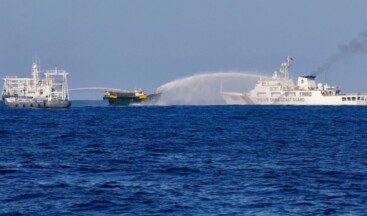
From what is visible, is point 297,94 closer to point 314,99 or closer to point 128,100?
point 314,99

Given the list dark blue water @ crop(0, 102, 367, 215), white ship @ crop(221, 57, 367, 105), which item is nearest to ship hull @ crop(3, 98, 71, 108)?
white ship @ crop(221, 57, 367, 105)

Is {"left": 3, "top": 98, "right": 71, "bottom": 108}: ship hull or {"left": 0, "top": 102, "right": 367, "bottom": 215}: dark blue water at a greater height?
{"left": 3, "top": 98, "right": 71, "bottom": 108}: ship hull

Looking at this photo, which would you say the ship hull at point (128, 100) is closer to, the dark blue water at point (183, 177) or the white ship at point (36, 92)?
the white ship at point (36, 92)

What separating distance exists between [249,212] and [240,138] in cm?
3814

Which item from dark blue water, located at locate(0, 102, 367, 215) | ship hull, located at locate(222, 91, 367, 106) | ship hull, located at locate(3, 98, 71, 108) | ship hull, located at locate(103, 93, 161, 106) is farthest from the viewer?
ship hull, located at locate(103, 93, 161, 106)

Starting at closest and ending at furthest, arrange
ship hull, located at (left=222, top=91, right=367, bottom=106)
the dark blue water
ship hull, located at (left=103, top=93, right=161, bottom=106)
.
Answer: the dark blue water, ship hull, located at (left=222, top=91, right=367, bottom=106), ship hull, located at (left=103, top=93, right=161, bottom=106)

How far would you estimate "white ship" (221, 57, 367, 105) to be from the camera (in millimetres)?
186750

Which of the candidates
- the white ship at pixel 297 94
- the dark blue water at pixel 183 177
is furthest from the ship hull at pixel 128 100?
the dark blue water at pixel 183 177

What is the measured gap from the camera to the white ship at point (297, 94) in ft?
613

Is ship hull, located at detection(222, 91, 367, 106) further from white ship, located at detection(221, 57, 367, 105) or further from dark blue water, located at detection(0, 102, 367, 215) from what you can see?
dark blue water, located at detection(0, 102, 367, 215)

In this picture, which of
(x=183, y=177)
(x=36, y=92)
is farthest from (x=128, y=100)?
(x=183, y=177)

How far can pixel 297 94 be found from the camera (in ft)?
630

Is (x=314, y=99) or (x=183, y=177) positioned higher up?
(x=314, y=99)

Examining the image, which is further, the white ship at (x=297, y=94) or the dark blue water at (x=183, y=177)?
the white ship at (x=297, y=94)
